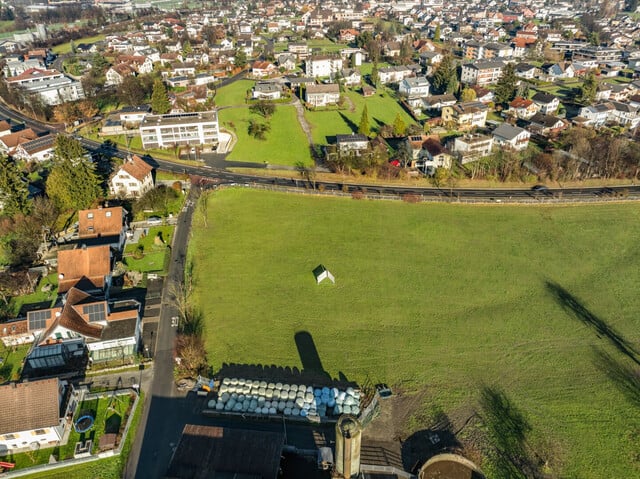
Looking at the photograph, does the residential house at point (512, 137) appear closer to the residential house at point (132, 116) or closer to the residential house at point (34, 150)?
the residential house at point (132, 116)

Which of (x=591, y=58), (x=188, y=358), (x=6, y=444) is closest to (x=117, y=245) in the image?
(x=188, y=358)

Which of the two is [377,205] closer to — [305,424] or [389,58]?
[305,424]

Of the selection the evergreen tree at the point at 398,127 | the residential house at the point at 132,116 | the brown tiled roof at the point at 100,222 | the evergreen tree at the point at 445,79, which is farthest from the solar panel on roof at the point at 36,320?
the evergreen tree at the point at 445,79

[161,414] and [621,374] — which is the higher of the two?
[161,414]

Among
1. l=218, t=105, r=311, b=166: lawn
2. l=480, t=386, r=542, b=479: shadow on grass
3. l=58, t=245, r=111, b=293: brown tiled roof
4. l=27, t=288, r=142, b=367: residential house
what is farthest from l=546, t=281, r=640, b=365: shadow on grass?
l=58, t=245, r=111, b=293: brown tiled roof

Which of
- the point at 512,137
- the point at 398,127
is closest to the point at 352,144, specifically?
the point at 398,127

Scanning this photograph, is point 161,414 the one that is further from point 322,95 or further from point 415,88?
point 415,88
